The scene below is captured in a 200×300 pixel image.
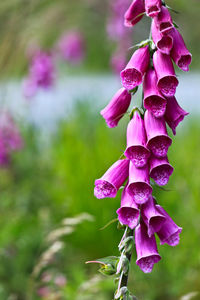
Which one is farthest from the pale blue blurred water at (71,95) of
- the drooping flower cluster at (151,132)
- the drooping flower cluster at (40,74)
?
the drooping flower cluster at (151,132)

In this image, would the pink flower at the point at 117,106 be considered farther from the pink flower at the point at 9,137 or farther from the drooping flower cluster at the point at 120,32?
the drooping flower cluster at the point at 120,32

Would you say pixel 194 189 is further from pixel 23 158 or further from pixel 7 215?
pixel 23 158

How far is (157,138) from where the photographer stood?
117cm

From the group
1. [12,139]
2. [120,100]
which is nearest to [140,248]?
[120,100]

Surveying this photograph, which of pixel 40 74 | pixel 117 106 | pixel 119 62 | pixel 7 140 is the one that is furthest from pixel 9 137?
pixel 117 106

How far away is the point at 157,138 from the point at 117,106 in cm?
16

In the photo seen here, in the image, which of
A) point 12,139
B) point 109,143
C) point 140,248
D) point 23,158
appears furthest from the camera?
point 23,158

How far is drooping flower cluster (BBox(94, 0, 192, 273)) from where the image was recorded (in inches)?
45.5

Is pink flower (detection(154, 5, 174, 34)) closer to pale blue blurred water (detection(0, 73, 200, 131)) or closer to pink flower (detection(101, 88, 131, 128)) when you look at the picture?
pink flower (detection(101, 88, 131, 128))

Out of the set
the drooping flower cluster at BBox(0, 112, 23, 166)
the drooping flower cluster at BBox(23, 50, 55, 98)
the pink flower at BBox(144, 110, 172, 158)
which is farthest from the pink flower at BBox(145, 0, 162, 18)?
the drooping flower cluster at BBox(23, 50, 55, 98)

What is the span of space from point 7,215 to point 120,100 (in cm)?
198

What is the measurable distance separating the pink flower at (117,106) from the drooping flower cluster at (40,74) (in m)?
2.90

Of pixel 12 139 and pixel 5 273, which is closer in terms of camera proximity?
pixel 5 273

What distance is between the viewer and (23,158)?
13.2 feet
